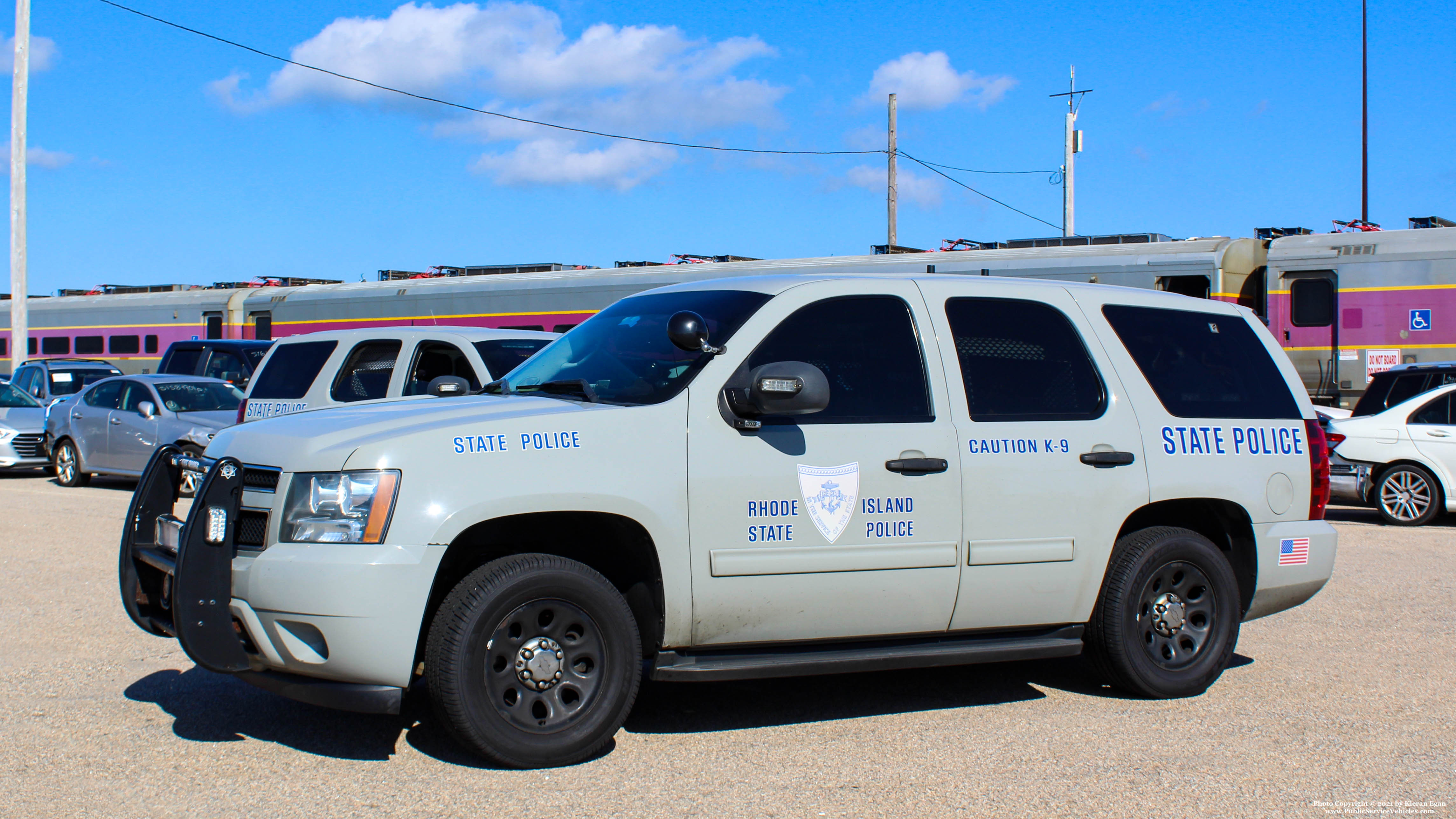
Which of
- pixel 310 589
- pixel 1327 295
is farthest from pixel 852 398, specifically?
pixel 1327 295

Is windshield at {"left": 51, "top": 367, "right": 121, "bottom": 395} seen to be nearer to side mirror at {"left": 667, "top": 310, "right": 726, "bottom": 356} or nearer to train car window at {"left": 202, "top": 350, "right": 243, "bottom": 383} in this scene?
train car window at {"left": 202, "top": 350, "right": 243, "bottom": 383}

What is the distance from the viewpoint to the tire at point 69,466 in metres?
15.9

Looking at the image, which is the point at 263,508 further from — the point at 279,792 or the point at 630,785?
the point at 630,785

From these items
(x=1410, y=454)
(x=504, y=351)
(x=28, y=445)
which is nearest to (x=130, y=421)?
(x=28, y=445)

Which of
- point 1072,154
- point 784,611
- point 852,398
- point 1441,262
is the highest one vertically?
point 1072,154

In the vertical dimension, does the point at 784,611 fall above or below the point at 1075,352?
below

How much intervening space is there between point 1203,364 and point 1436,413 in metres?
8.22

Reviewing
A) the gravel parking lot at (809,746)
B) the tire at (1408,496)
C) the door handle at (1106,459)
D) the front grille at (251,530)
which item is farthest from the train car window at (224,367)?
the door handle at (1106,459)

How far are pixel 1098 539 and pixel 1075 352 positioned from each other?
84 centimetres

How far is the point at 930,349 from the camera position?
5188mm

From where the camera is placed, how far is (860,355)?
511 cm

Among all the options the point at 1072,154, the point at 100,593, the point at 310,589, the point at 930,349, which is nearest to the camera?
the point at 310,589

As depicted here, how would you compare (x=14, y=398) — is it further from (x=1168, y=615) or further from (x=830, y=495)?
(x=1168, y=615)

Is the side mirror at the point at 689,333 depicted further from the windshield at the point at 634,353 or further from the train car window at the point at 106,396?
the train car window at the point at 106,396
